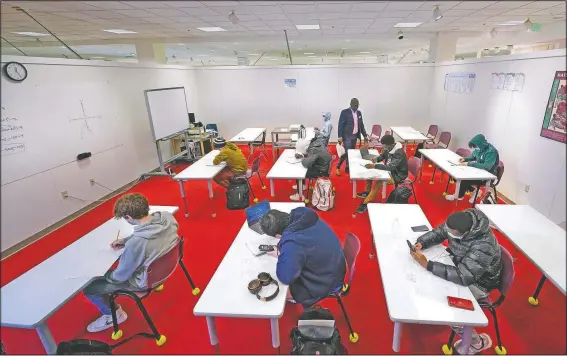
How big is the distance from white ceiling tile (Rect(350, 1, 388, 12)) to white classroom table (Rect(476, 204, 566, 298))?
3.19 m

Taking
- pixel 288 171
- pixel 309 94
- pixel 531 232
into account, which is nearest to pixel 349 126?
pixel 288 171

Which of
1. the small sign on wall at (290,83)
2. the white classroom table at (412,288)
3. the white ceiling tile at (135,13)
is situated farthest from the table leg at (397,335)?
the small sign on wall at (290,83)

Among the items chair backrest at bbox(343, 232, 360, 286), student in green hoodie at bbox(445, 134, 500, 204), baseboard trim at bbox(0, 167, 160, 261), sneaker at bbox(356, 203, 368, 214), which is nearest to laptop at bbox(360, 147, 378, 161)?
sneaker at bbox(356, 203, 368, 214)

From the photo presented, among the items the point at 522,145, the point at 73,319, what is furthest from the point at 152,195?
the point at 522,145

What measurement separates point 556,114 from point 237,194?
4.49 meters

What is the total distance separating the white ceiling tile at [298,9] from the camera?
4.40 meters

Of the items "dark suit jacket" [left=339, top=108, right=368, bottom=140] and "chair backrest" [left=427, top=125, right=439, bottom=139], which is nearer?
"dark suit jacket" [left=339, top=108, right=368, bottom=140]

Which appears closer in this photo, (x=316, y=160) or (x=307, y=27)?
(x=316, y=160)

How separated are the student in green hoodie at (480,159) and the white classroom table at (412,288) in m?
2.19

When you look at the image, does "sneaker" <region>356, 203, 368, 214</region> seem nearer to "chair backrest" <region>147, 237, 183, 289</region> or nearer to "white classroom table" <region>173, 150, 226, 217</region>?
"white classroom table" <region>173, 150, 226, 217</region>

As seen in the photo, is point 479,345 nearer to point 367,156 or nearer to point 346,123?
point 367,156

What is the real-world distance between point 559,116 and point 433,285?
3.33 metres

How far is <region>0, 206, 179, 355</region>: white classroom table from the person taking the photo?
1.79 m

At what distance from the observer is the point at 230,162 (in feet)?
15.3
